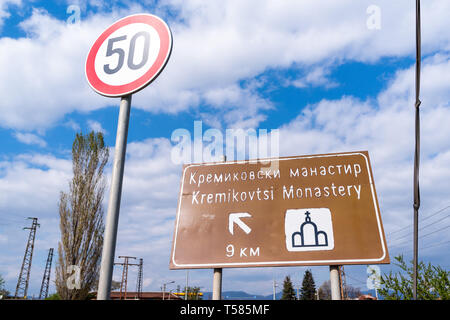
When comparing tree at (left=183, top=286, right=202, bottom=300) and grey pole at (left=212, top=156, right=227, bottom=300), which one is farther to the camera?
tree at (left=183, top=286, right=202, bottom=300)

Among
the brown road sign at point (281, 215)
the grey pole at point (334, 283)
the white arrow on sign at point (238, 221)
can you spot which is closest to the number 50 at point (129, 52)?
the brown road sign at point (281, 215)

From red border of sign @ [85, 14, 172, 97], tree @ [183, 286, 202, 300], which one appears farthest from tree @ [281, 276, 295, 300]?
red border of sign @ [85, 14, 172, 97]

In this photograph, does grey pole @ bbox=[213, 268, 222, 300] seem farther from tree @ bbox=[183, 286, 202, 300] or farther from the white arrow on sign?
tree @ bbox=[183, 286, 202, 300]

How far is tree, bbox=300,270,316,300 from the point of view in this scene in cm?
7952

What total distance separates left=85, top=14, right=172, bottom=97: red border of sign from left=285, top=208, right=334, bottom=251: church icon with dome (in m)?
1.85

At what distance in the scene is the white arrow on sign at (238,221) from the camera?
314cm

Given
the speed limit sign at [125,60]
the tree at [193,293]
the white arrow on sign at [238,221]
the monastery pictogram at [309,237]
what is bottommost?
the tree at [193,293]

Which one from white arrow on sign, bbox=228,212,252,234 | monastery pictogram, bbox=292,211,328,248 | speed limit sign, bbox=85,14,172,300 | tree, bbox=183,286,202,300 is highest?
speed limit sign, bbox=85,14,172,300

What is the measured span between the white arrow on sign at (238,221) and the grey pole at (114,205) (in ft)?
4.77

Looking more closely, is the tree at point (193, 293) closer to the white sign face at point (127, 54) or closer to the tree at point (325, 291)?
the tree at point (325, 291)

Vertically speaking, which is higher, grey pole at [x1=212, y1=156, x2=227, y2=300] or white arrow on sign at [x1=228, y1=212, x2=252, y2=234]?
white arrow on sign at [x1=228, y1=212, x2=252, y2=234]
